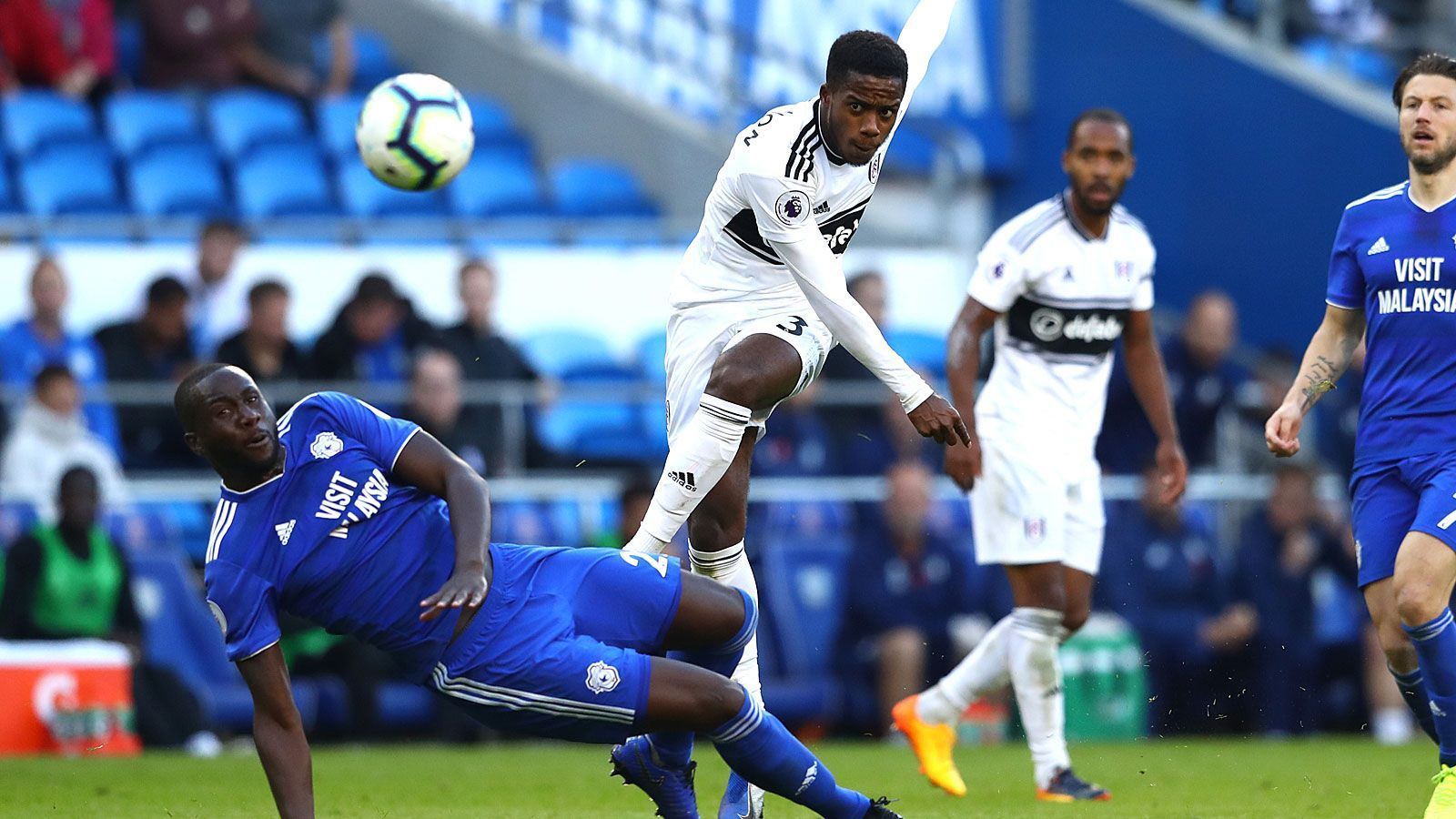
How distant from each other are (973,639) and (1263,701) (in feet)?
7.46

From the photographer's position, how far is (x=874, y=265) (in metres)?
17.4

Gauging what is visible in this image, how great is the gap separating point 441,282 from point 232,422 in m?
9.89

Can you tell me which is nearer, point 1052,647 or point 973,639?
point 1052,647

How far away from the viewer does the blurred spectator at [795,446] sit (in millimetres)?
14070

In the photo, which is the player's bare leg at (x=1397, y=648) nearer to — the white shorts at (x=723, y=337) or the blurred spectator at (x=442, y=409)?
the white shorts at (x=723, y=337)

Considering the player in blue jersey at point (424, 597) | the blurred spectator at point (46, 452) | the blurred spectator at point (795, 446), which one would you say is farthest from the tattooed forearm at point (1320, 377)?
the blurred spectator at point (46, 452)

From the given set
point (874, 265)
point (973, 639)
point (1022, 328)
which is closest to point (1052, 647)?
point (1022, 328)

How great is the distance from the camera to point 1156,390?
9.63m

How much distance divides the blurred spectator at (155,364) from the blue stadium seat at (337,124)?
3699mm

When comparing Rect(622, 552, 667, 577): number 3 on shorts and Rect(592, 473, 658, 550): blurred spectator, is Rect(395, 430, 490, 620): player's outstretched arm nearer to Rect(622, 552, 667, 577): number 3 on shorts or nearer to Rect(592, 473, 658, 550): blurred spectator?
Rect(622, 552, 667, 577): number 3 on shorts

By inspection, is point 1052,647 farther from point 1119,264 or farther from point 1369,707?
point 1369,707

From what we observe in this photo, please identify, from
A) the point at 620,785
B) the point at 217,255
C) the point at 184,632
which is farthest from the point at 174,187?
the point at 620,785

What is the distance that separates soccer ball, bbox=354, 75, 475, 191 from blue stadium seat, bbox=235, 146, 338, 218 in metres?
8.24

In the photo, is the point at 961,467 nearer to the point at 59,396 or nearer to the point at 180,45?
the point at 59,396
